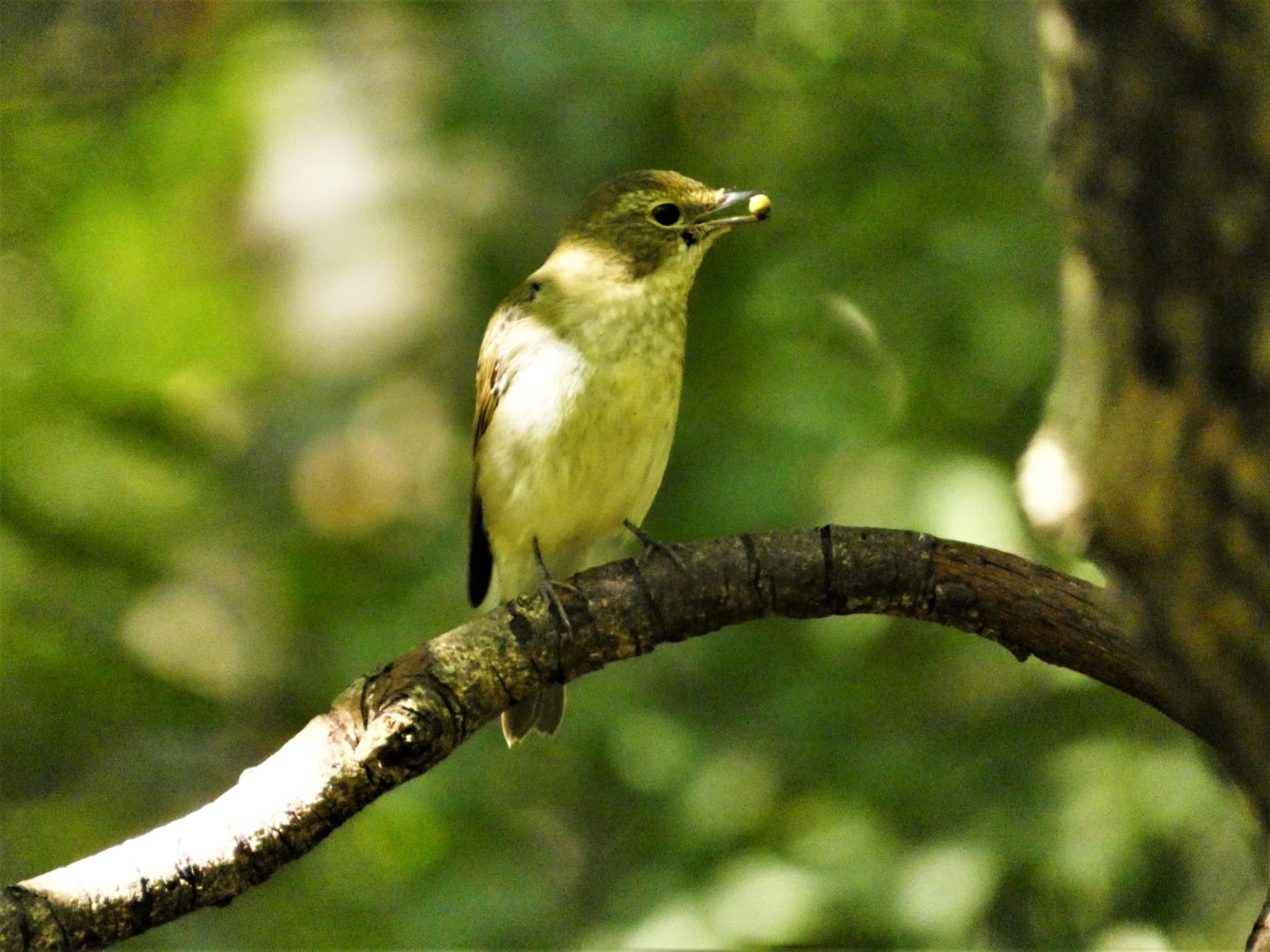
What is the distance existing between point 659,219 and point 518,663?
238cm

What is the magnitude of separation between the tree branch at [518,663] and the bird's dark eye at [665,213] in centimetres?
197

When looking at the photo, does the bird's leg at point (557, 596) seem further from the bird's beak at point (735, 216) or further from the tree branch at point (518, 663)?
the bird's beak at point (735, 216)

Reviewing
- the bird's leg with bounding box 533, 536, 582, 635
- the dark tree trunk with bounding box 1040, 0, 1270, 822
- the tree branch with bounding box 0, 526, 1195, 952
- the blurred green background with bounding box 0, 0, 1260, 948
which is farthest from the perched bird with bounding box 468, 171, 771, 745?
the dark tree trunk with bounding box 1040, 0, 1270, 822

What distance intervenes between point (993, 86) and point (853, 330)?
1.27 meters

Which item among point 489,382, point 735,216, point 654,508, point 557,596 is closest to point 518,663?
point 557,596

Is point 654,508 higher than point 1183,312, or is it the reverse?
point 654,508

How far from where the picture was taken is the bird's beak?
4930 millimetres

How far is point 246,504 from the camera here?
6.30 meters

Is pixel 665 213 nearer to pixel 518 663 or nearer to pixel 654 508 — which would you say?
pixel 654 508

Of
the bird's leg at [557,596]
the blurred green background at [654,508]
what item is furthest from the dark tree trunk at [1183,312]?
the blurred green background at [654,508]

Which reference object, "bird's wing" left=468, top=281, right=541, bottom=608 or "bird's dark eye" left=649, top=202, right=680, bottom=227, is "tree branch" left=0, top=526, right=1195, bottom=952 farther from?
"bird's dark eye" left=649, top=202, right=680, bottom=227

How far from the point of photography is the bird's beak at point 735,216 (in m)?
4.93

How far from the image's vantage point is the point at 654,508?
5551 mm

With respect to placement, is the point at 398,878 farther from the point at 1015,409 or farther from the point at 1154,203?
the point at 1154,203
